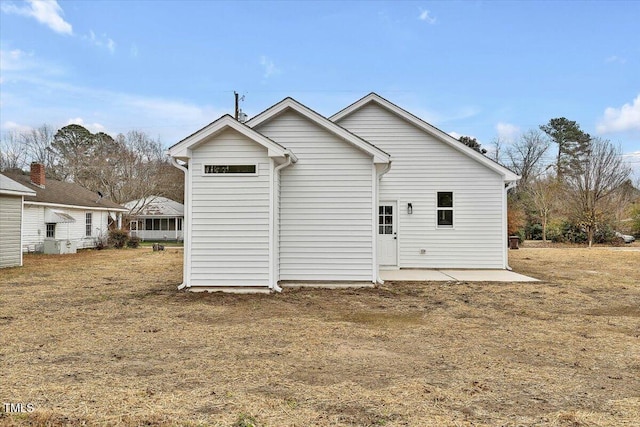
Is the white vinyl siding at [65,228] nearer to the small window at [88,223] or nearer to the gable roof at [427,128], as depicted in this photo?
the small window at [88,223]

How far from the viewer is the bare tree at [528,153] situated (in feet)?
125

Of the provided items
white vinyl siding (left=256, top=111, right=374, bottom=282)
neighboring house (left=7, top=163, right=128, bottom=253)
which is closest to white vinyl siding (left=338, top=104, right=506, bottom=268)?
white vinyl siding (left=256, top=111, right=374, bottom=282)

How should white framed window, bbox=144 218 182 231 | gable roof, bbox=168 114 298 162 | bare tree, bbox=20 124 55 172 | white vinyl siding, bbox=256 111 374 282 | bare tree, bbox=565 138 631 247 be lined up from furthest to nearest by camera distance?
bare tree, bbox=20 124 55 172 → white framed window, bbox=144 218 182 231 → bare tree, bbox=565 138 631 247 → white vinyl siding, bbox=256 111 374 282 → gable roof, bbox=168 114 298 162

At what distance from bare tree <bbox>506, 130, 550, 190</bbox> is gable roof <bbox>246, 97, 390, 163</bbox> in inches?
1302

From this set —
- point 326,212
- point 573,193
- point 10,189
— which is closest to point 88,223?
point 10,189

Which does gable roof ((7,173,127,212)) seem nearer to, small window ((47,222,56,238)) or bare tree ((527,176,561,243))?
small window ((47,222,56,238))

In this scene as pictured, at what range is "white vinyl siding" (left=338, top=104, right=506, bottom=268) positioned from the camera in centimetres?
1259

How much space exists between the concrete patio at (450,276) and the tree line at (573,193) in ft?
45.0

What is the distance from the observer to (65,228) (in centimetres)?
2250

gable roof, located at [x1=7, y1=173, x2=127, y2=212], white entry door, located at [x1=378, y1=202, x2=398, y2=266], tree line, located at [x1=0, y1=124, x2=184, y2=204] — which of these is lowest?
white entry door, located at [x1=378, y1=202, x2=398, y2=266]

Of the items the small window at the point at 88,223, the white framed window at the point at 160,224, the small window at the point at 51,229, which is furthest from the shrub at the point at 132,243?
the white framed window at the point at 160,224

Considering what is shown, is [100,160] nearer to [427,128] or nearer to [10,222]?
[10,222]

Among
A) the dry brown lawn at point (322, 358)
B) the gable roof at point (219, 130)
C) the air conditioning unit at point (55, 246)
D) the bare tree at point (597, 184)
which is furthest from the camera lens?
the bare tree at point (597, 184)

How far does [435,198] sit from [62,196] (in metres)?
20.6
